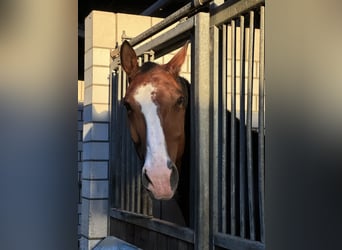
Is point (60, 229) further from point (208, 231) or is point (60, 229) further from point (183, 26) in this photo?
point (183, 26)

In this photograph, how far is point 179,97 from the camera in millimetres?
2920

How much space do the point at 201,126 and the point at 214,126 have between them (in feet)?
0.23

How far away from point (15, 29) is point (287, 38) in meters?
0.33

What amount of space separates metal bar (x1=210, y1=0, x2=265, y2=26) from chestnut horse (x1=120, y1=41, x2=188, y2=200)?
1.04 feet

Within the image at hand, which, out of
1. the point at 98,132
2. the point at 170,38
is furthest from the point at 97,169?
the point at 170,38

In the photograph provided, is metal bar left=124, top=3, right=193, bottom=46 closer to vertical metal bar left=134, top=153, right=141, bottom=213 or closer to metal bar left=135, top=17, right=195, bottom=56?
metal bar left=135, top=17, right=195, bottom=56

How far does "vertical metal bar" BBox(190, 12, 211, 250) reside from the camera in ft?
8.88

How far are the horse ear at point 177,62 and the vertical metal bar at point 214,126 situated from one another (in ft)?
0.84

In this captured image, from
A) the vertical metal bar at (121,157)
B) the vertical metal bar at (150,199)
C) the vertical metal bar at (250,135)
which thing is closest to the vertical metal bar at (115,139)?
the vertical metal bar at (121,157)

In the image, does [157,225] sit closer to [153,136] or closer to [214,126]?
[153,136]

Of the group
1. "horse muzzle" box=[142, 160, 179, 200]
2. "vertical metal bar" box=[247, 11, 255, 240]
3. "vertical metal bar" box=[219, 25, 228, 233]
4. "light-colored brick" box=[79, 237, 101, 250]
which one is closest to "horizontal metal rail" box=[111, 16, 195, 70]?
"vertical metal bar" box=[219, 25, 228, 233]

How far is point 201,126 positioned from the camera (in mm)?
2750

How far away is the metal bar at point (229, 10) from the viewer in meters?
2.44

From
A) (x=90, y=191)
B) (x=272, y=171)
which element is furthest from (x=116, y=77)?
(x=272, y=171)
